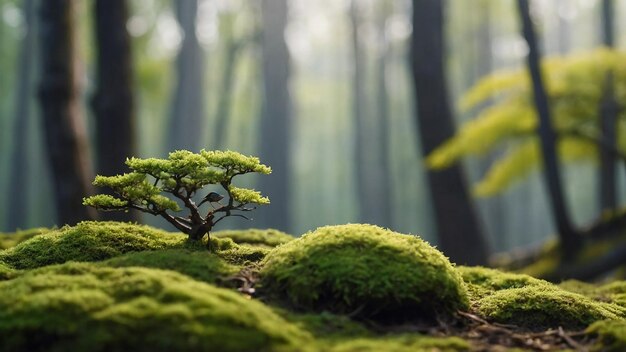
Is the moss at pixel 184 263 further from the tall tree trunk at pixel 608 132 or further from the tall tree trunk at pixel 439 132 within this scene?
the tall tree trunk at pixel 608 132

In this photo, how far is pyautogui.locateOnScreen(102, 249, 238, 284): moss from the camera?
10.2ft

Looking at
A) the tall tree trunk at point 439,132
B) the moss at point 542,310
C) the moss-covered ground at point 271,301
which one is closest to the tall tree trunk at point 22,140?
the tall tree trunk at point 439,132

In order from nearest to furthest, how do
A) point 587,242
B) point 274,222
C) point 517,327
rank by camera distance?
point 517,327, point 587,242, point 274,222

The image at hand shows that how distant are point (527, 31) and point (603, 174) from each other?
397 cm

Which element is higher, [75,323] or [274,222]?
[75,323]

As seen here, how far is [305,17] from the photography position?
27.2 metres

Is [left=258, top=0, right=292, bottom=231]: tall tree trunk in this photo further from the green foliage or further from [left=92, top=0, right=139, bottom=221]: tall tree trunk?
[left=92, top=0, right=139, bottom=221]: tall tree trunk

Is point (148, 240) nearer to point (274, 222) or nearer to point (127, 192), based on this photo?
point (127, 192)

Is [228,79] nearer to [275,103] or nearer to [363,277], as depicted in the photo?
[275,103]

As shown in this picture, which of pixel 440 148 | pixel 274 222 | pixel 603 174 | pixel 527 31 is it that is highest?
pixel 527 31

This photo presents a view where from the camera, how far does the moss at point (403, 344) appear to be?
2.41 meters

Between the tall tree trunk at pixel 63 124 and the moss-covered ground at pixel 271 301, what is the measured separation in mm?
3655

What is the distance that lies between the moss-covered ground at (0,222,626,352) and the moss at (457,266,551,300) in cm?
4

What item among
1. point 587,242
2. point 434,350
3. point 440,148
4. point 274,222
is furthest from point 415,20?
point 274,222
